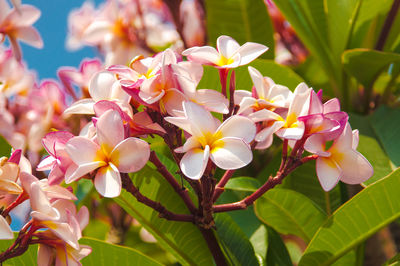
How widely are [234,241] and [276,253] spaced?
13 cm

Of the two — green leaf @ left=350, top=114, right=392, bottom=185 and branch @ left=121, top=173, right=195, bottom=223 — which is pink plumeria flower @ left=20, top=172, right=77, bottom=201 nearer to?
branch @ left=121, top=173, right=195, bottom=223

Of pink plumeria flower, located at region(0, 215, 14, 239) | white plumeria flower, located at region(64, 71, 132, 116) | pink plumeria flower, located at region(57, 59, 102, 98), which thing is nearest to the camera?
pink plumeria flower, located at region(0, 215, 14, 239)

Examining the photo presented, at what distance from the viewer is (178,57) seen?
77 centimetres

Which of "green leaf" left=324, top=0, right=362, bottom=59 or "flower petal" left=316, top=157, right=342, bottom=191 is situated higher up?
"flower petal" left=316, top=157, right=342, bottom=191

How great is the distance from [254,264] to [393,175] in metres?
0.30

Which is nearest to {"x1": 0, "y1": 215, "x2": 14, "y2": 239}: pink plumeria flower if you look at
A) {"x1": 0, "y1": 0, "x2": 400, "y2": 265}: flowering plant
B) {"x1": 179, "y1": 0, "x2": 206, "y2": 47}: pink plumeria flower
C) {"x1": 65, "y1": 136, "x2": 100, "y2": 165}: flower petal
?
{"x1": 0, "y1": 0, "x2": 400, "y2": 265}: flowering plant

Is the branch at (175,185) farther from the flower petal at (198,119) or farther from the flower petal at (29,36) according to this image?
the flower petal at (29,36)

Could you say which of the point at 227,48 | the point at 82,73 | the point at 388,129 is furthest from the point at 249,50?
the point at 82,73

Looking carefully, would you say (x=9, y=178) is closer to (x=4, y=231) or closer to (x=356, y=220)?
(x=4, y=231)

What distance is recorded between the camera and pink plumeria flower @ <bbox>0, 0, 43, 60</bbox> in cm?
116

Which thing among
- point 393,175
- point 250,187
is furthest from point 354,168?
point 250,187

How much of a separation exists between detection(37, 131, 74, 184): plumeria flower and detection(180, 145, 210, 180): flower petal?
15cm

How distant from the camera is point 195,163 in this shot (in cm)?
63

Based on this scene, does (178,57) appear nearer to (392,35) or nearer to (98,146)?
(98,146)
